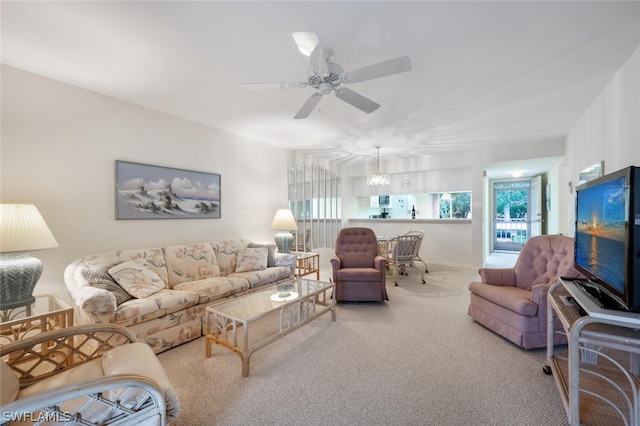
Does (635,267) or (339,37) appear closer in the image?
(635,267)

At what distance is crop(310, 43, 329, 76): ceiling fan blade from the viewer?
180 cm

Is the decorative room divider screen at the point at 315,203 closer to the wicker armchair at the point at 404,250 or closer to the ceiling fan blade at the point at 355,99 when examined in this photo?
the wicker armchair at the point at 404,250

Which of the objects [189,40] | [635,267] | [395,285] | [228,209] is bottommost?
[395,285]

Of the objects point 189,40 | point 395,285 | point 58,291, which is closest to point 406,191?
point 395,285

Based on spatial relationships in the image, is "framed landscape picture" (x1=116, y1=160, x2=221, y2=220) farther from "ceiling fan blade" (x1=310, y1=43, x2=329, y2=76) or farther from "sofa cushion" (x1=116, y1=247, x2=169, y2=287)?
"ceiling fan blade" (x1=310, y1=43, x2=329, y2=76)

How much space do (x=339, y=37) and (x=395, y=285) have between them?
12.2ft

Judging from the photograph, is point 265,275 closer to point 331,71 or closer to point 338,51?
point 331,71

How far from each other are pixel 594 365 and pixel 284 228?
12.3ft

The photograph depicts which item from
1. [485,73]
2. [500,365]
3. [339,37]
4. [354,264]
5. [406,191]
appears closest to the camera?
[339,37]

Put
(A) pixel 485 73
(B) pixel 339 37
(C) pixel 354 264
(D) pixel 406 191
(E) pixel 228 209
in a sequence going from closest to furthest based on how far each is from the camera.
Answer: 1. (B) pixel 339 37
2. (A) pixel 485 73
3. (C) pixel 354 264
4. (E) pixel 228 209
5. (D) pixel 406 191

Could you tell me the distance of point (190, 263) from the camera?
331 centimetres

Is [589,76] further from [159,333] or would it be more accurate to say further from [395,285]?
[159,333]

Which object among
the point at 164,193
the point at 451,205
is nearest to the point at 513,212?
the point at 451,205

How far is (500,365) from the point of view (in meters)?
2.12
